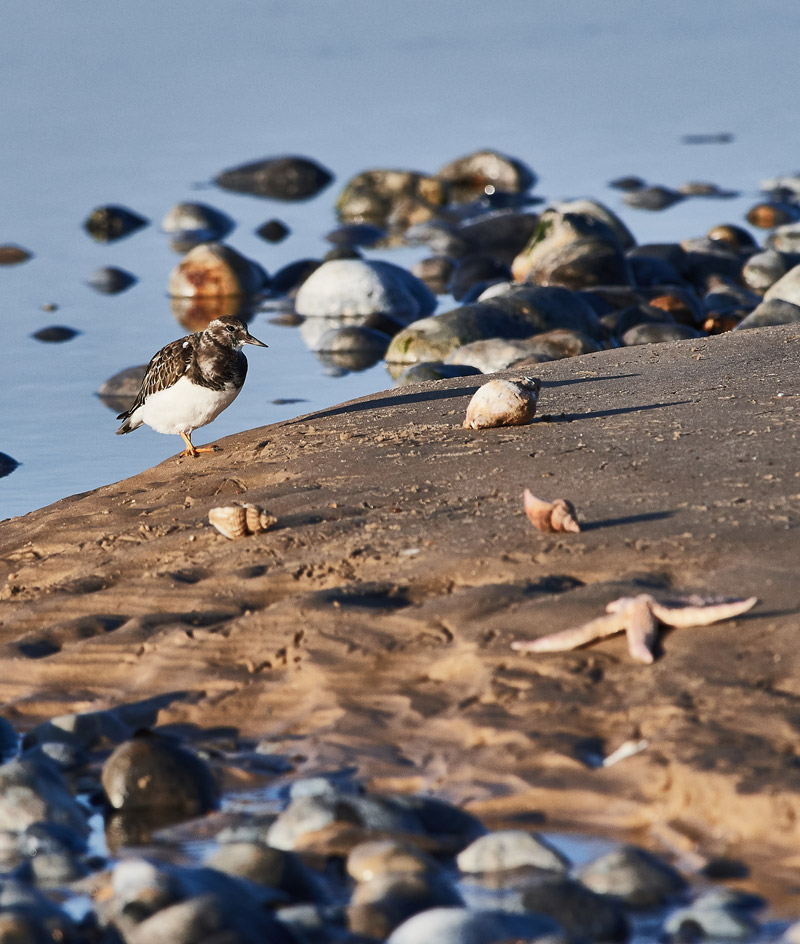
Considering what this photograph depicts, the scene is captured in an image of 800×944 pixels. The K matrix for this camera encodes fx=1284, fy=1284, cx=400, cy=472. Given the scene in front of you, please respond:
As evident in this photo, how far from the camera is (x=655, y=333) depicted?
37.1 ft

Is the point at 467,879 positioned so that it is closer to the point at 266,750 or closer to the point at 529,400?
the point at 266,750

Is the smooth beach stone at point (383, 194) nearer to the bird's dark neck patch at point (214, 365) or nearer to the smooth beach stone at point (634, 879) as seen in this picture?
the bird's dark neck patch at point (214, 365)

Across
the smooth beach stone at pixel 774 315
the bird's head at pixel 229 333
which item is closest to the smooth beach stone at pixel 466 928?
the bird's head at pixel 229 333

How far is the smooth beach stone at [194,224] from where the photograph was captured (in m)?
19.0

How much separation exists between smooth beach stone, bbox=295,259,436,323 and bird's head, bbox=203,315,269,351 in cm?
618

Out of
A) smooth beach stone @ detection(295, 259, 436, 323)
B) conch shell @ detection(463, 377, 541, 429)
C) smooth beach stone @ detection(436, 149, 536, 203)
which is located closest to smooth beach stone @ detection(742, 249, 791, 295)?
smooth beach stone @ detection(295, 259, 436, 323)

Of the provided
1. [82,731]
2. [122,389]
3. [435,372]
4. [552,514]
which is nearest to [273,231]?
[122,389]

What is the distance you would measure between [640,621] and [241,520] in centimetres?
196

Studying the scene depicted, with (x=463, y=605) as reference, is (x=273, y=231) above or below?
below

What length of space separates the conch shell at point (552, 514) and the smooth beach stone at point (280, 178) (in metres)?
18.5

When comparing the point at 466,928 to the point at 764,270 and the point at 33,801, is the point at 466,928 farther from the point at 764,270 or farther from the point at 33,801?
the point at 764,270

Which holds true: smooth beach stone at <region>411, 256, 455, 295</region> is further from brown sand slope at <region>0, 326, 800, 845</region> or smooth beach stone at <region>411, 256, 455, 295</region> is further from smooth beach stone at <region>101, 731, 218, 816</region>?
smooth beach stone at <region>101, 731, 218, 816</region>

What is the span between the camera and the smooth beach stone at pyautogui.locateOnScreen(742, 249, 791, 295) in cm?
1471

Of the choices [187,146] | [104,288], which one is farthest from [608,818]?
[187,146]
